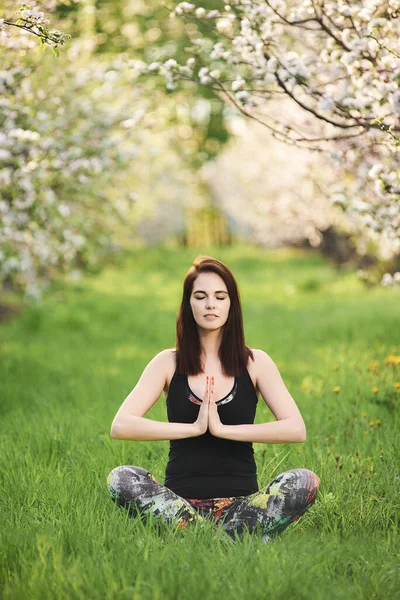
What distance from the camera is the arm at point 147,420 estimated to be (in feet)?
13.0

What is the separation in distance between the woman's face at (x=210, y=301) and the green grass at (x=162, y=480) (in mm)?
1070

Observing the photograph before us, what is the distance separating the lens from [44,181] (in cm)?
805

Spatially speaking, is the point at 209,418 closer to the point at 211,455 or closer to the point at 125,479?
the point at 211,455

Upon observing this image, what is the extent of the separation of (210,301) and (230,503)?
3.41 ft

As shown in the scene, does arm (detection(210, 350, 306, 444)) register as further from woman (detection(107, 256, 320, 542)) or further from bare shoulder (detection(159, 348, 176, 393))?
bare shoulder (detection(159, 348, 176, 393))

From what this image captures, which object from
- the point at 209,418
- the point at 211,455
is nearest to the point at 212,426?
the point at 209,418

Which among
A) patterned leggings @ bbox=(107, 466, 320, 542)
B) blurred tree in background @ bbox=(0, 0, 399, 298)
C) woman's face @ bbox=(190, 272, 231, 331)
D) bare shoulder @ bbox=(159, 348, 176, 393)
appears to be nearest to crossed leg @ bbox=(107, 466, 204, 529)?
patterned leggings @ bbox=(107, 466, 320, 542)

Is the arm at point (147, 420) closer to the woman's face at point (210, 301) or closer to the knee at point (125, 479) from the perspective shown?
the knee at point (125, 479)

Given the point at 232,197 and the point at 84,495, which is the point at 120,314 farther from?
the point at 232,197

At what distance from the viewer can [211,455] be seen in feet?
13.4

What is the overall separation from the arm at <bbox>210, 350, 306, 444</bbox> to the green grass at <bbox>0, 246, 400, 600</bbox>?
0.48 metres

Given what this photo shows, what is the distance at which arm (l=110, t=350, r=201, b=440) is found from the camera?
3959mm

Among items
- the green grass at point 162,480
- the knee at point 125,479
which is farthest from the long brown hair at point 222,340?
the green grass at point 162,480

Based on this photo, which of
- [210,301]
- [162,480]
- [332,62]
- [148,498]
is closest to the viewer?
[148,498]
